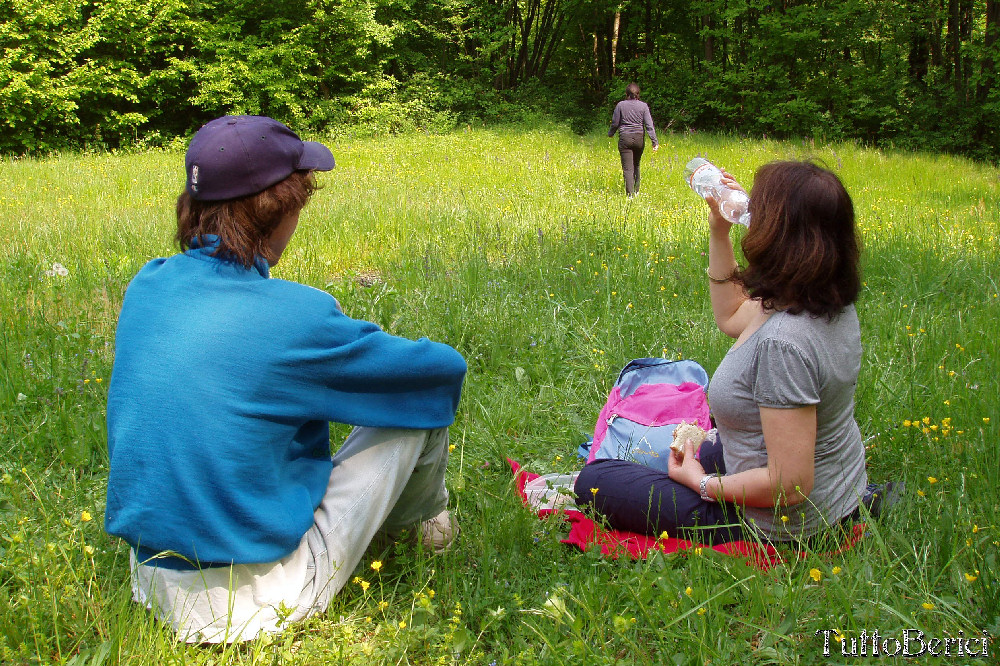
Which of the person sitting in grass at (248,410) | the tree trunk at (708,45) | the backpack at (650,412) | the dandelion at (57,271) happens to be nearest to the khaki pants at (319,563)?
the person sitting in grass at (248,410)

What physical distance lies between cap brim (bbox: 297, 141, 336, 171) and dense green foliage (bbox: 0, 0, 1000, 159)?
1909 centimetres

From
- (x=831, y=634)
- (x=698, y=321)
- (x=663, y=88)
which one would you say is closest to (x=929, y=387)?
(x=698, y=321)

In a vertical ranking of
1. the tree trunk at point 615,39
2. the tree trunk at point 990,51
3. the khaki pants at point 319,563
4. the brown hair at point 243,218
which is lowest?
the khaki pants at point 319,563

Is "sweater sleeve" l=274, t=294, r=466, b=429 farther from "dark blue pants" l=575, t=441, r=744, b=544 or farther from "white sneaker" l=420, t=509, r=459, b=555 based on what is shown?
"dark blue pants" l=575, t=441, r=744, b=544

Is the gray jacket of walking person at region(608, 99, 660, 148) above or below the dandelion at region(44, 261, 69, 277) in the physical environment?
above

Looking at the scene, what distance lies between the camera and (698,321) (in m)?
4.40

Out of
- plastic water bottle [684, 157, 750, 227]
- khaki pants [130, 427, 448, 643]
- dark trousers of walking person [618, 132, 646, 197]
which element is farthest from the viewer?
dark trousers of walking person [618, 132, 646, 197]

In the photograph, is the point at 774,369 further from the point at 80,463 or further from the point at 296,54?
the point at 296,54

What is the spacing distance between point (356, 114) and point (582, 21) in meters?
9.34

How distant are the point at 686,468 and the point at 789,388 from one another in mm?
533

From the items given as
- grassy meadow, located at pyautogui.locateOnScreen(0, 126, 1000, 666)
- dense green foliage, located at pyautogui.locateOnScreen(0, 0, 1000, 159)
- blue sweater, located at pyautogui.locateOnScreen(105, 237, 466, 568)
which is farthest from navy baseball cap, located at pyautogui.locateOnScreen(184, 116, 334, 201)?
dense green foliage, located at pyautogui.locateOnScreen(0, 0, 1000, 159)

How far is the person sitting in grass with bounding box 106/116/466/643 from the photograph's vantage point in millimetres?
1718

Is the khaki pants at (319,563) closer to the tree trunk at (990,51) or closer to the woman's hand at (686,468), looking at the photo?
the woman's hand at (686,468)

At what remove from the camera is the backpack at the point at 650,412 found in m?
2.99
